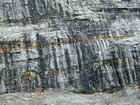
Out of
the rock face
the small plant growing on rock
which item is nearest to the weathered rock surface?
the small plant growing on rock

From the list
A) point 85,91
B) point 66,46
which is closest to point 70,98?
point 85,91

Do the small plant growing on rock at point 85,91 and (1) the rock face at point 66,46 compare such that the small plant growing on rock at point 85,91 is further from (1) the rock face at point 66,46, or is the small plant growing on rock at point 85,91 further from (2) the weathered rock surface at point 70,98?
(2) the weathered rock surface at point 70,98

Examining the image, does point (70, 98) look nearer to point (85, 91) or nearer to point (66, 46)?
point (85, 91)

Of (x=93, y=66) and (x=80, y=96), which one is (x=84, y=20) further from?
(x=80, y=96)

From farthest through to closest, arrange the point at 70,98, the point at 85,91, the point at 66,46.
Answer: the point at 66,46 < the point at 85,91 < the point at 70,98

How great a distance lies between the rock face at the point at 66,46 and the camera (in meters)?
24.5

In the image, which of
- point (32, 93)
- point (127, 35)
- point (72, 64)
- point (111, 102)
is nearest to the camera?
point (111, 102)

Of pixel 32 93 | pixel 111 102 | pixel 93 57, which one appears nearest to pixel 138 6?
pixel 93 57

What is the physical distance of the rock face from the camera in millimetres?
24469

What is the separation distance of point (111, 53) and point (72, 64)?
3.97 meters

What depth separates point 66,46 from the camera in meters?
25.6

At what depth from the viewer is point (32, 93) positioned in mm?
23281

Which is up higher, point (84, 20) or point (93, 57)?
point (84, 20)

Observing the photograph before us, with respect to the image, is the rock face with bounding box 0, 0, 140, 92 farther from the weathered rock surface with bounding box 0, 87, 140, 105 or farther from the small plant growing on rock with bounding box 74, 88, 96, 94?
the weathered rock surface with bounding box 0, 87, 140, 105
